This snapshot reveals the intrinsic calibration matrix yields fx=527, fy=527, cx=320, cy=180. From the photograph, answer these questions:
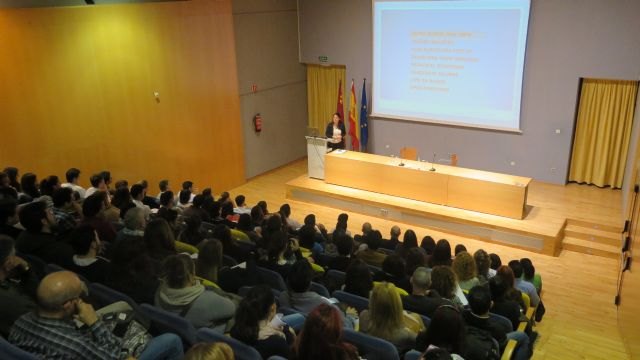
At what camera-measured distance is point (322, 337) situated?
8.42 ft

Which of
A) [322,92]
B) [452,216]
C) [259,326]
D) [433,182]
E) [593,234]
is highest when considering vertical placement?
→ [322,92]

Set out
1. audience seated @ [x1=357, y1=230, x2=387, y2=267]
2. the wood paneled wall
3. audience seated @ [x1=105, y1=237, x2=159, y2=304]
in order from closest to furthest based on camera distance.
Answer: audience seated @ [x1=105, y1=237, x2=159, y2=304] < audience seated @ [x1=357, y1=230, x2=387, y2=267] < the wood paneled wall

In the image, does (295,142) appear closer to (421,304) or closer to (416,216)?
(416,216)

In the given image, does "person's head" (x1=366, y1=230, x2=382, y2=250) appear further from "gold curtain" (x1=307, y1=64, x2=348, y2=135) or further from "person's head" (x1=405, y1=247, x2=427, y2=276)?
"gold curtain" (x1=307, y1=64, x2=348, y2=135)

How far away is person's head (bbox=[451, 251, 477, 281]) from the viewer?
4355 millimetres

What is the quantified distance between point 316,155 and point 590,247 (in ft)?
14.9

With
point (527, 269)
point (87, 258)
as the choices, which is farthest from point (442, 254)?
point (87, 258)

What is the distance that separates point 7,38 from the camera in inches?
285

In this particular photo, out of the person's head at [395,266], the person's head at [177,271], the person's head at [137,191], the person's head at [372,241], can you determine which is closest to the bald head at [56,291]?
the person's head at [177,271]

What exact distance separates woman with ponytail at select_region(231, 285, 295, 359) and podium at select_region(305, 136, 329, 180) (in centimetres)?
641

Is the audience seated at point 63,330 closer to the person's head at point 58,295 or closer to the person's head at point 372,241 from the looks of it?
the person's head at point 58,295

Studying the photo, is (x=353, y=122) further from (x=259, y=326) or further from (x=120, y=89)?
(x=259, y=326)

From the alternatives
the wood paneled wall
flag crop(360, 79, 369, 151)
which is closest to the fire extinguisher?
the wood paneled wall

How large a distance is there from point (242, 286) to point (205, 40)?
228 inches
